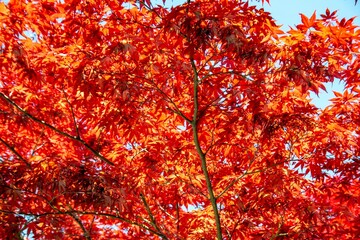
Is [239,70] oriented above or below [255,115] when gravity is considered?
above

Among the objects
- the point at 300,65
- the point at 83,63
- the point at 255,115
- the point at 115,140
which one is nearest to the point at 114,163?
the point at 115,140

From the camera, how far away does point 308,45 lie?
3.35 metres

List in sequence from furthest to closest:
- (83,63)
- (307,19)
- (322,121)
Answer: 1. (322,121)
2. (83,63)
3. (307,19)

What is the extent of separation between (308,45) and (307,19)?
0.26 meters

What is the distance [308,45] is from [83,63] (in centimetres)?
228

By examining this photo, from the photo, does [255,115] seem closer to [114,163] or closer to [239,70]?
[239,70]

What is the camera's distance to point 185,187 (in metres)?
4.45

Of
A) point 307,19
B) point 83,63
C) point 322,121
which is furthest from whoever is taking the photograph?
point 322,121

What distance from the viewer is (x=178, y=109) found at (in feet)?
13.1

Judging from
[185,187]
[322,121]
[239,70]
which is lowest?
[185,187]

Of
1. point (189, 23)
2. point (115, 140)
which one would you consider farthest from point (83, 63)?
point (115, 140)

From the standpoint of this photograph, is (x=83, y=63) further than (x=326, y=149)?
No

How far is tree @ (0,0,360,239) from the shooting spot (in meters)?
3.42

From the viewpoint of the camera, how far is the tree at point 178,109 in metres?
3.42
